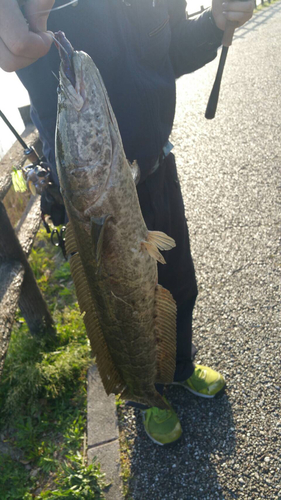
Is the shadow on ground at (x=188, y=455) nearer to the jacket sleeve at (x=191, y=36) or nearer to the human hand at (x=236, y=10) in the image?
the jacket sleeve at (x=191, y=36)

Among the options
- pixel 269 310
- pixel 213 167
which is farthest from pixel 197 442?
pixel 213 167

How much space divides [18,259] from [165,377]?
1505 mm

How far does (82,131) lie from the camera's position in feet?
4.50

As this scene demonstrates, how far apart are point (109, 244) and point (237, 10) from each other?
1.46 metres

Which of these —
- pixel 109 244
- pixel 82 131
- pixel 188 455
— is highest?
pixel 82 131

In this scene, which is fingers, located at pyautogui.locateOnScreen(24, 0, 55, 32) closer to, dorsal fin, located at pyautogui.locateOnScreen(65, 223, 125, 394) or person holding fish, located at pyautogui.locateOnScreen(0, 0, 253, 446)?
person holding fish, located at pyautogui.locateOnScreen(0, 0, 253, 446)

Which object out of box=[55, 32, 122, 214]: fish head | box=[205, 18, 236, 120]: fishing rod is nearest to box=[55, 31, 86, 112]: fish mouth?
box=[55, 32, 122, 214]: fish head

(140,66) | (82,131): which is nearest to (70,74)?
(82,131)

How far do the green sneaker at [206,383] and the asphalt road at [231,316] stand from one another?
74mm

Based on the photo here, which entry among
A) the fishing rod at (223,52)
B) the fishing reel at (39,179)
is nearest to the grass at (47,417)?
the fishing reel at (39,179)

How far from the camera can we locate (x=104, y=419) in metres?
2.86

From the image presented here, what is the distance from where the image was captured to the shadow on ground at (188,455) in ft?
7.86

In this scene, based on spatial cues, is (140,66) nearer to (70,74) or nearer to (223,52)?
(223,52)

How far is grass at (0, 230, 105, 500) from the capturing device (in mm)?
2555
